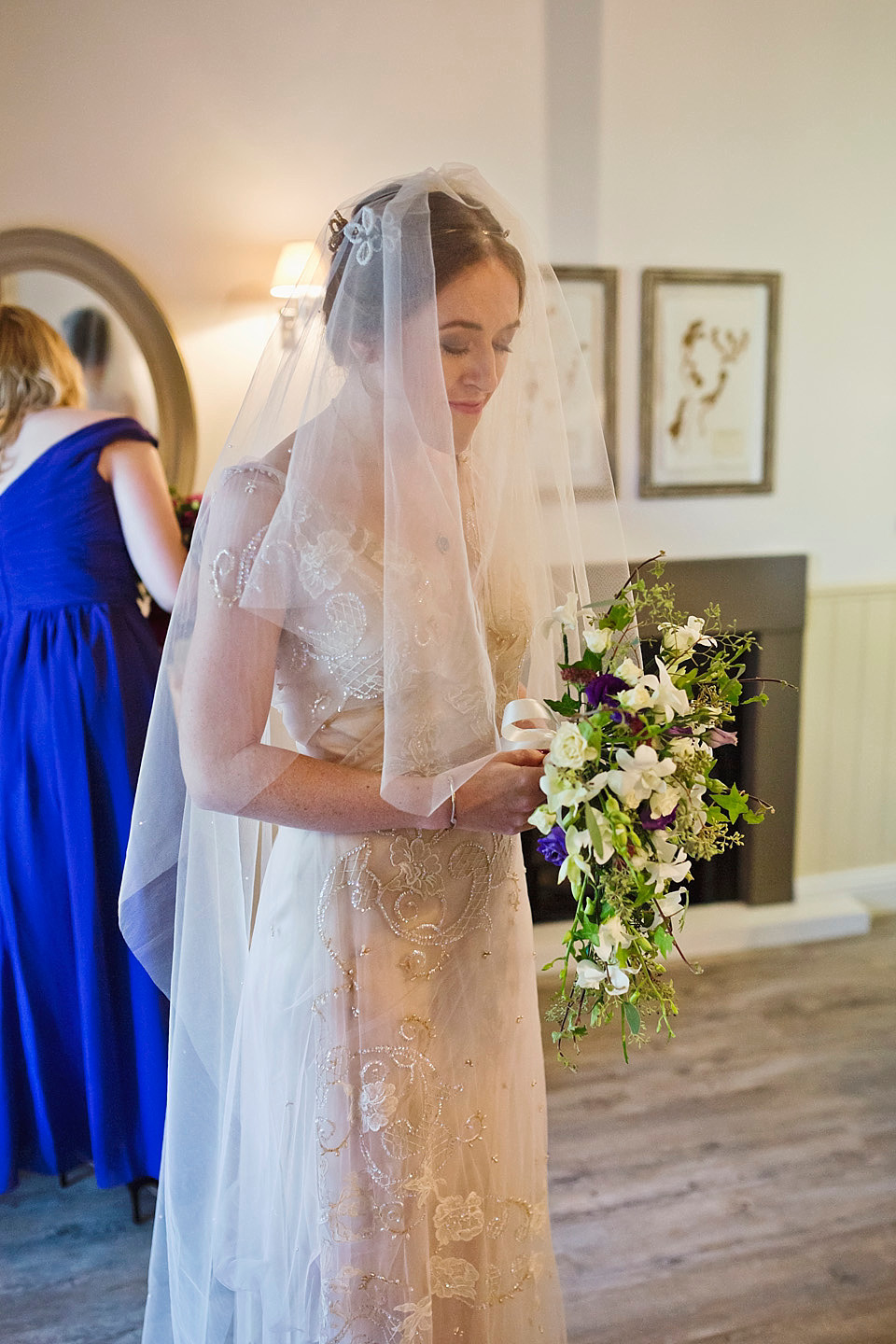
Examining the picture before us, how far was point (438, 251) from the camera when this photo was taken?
3.64 ft

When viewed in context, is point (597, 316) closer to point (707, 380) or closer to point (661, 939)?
point (707, 380)

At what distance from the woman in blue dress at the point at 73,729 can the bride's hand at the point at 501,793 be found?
40.2 inches

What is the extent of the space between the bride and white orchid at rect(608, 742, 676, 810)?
15 centimetres

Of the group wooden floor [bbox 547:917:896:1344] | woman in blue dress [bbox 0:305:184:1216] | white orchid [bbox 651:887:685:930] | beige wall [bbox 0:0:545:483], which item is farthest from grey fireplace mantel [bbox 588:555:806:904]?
white orchid [bbox 651:887:685:930]

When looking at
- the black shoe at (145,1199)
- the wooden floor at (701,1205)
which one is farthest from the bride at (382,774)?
the black shoe at (145,1199)

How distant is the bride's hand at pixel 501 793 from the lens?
3.76 feet

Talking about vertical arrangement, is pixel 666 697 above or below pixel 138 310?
below

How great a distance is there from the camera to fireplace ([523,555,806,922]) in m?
3.19

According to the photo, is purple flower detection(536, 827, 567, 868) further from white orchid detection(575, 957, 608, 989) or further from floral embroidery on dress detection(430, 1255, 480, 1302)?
floral embroidery on dress detection(430, 1255, 480, 1302)

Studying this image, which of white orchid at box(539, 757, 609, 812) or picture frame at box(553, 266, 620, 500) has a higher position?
picture frame at box(553, 266, 620, 500)

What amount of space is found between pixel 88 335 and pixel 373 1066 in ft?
7.20

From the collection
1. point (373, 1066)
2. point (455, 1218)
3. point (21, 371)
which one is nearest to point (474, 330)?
point (373, 1066)

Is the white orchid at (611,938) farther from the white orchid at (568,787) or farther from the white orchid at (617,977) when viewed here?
the white orchid at (568,787)

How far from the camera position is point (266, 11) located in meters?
2.63
